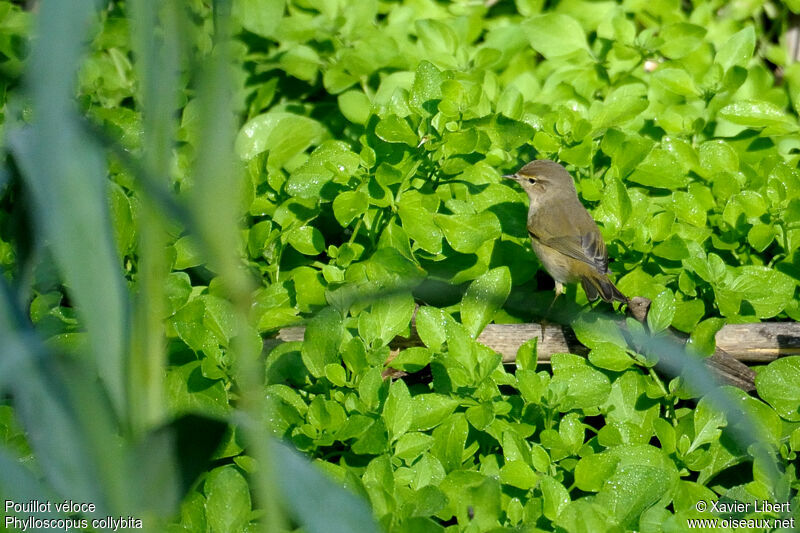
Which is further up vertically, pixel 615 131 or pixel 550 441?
pixel 615 131

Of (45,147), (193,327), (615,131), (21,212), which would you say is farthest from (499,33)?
(45,147)

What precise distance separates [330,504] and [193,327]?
4.45ft

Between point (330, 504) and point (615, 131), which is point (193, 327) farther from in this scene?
point (615, 131)

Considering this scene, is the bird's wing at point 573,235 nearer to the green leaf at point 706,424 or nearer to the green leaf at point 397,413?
the green leaf at point 706,424

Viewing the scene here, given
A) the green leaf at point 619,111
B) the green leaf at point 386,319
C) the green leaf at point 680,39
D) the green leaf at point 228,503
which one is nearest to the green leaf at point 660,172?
the green leaf at point 619,111

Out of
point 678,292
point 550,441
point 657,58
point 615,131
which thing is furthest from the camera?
point 657,58

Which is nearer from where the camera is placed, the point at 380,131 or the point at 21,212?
the point at 21,212

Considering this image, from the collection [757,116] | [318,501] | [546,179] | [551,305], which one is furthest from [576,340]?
[318,501]

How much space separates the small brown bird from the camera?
128 inches

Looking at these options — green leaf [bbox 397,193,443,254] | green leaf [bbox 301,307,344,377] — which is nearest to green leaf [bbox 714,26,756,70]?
green leaf [bbox 397,193,443,254]

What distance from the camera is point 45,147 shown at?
1277 millimetres

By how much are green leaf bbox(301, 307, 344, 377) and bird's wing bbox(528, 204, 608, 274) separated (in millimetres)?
1111

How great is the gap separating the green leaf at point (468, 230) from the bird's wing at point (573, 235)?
1.33 feet

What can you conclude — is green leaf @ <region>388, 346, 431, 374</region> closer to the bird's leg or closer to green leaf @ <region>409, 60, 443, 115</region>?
the bird's leg
